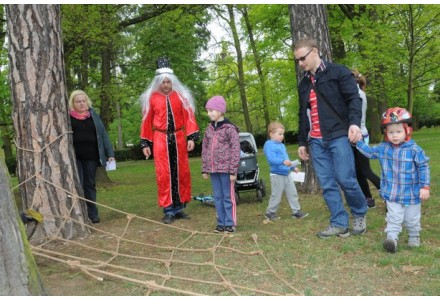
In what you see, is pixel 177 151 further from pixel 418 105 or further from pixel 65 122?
pixel 418 105

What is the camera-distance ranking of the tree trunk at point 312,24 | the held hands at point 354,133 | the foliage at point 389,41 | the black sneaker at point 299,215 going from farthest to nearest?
the foliage at point 389,41
the tree trunk at point 312,24
the black sneaker at point 299,215
the held hands at point 354,133

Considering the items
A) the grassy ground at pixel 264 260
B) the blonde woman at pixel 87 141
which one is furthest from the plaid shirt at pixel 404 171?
the blonde woman at pixel 87 141

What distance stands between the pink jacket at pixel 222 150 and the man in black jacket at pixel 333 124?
824 millimetres

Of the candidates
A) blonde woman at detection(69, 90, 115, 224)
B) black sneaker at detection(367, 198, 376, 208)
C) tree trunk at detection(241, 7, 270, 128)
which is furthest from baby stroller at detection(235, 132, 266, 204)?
tree trunk at detection(241, 7, 270, 128)

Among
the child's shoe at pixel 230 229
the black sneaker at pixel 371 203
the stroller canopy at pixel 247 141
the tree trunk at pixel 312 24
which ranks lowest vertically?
the child's shoe at pixel 230 229

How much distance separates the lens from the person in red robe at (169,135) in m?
5.73

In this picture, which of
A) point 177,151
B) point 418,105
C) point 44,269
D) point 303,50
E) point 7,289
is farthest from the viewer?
point 418,105

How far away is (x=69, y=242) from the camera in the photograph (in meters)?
4.57

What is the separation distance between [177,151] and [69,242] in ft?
5.69

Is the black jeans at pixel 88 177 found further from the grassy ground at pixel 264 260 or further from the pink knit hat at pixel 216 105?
the pink knit hat at pixel 216 105

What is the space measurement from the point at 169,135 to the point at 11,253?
332 centimetres

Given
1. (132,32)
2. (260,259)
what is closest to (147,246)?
(260,259)

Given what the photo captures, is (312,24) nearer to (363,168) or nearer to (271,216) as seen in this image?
(363,168)

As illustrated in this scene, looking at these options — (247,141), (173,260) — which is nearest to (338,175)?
(173,260)
